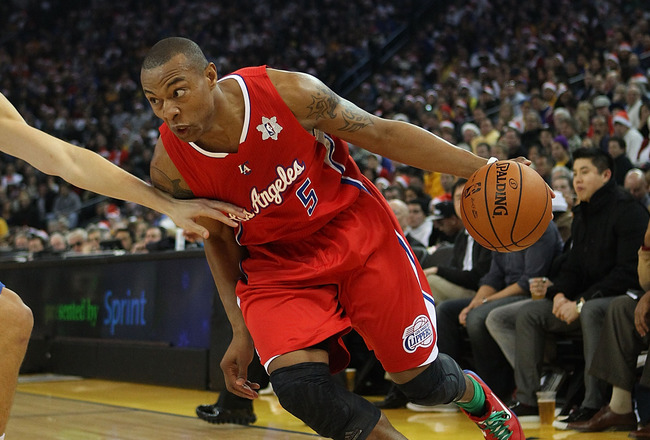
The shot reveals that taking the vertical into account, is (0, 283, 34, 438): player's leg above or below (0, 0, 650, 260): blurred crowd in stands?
below

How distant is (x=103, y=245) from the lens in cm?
1020

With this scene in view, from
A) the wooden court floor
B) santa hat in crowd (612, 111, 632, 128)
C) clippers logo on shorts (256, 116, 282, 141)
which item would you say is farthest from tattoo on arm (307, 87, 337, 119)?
santa hat in crowd (612, 111, 632, 128)

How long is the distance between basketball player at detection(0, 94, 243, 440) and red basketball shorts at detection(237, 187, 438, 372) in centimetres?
33

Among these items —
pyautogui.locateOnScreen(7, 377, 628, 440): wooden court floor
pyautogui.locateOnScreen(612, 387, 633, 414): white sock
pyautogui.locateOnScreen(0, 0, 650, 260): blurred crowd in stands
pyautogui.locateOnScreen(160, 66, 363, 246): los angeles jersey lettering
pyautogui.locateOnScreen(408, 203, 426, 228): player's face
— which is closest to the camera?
pyautogui.locateOnScreen(160, 66, 363, 246): los angeles jersey lettering

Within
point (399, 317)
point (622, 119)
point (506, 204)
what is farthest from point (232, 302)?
point (622, 119)

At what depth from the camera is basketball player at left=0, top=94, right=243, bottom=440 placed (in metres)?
2.76

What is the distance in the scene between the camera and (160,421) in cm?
546

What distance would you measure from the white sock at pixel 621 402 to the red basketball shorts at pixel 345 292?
2126mm

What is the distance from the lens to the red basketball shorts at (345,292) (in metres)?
2.90

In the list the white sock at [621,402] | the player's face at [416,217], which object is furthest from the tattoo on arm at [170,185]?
the player's face at [416,217]

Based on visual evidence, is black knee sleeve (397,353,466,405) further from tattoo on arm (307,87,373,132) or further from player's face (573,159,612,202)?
player's face (573,159,612,202)

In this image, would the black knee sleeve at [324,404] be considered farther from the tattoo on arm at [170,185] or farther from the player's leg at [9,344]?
the player's leg at [9,344]

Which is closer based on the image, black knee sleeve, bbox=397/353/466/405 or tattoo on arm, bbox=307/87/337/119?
tattoo on arm, bbox=307/87/337/119

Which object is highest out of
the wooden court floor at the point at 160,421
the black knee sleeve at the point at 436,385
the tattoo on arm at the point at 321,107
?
the tattoo on arm at the point at 321,107
